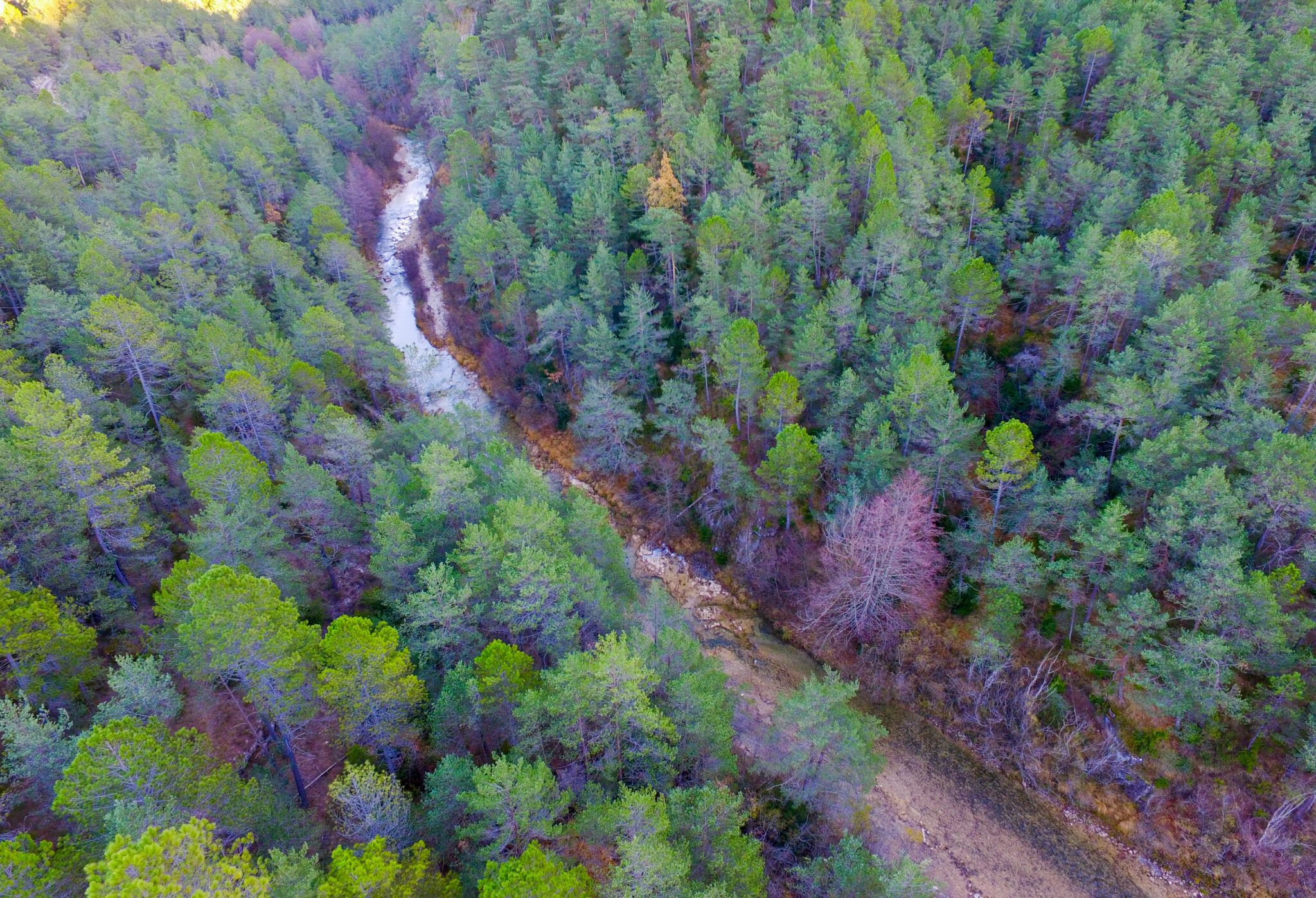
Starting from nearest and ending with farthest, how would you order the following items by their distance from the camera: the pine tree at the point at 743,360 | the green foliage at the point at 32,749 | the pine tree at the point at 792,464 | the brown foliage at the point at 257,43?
the green foliage at the point at 32,749
the pine tree at the point at 792,464
the pine tree at the point at 743,360
the brown foliage at the point at 257,43

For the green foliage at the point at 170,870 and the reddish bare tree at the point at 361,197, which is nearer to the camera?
the green foliage at the point at 170,870

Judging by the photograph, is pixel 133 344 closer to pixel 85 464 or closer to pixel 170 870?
pixel 85 464

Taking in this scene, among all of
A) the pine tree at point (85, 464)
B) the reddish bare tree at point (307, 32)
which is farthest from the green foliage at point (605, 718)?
the reddish bare tree at point (307, 32)

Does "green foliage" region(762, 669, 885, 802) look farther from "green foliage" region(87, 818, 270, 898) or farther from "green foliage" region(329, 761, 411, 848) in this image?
"green foliage" region(87, 818, 270, 898)

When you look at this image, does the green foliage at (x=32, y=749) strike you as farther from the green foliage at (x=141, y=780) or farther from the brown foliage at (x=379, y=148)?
the brown foliage at (x=379, y=148)

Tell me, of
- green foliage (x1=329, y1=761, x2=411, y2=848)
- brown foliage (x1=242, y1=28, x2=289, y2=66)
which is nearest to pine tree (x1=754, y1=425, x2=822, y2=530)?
green foliage (x1=329, y1=761, x2=411, y2=848)

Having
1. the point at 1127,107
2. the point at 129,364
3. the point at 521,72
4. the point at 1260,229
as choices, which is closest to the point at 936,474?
the point at 1260,229
